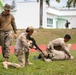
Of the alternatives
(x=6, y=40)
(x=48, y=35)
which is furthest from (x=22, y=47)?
(x=48, y=35)

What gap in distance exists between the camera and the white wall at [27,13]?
46.4 meters

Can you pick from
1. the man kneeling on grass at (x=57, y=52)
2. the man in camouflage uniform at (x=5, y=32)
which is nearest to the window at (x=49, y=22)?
the man kneeling on grass at (x=57, y=52)

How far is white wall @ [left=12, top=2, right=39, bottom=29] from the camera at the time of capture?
46422 mm

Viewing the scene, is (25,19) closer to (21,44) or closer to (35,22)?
(35,22)

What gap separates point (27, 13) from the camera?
4703 centimetres

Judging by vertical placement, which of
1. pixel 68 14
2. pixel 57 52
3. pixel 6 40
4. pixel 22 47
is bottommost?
pixel 68 14

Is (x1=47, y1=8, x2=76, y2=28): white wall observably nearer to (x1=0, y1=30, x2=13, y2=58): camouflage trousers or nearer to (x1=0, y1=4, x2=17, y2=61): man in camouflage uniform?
(x1=0, y1=4, x2=17, y2=61): man in camouflage uniform

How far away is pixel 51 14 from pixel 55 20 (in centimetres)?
335

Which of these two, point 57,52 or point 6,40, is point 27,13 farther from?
point 6,40

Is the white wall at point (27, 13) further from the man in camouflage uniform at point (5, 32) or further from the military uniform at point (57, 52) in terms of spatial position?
the man in camouflage uniform at point (5, 32)

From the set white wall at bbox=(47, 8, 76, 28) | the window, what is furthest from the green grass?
white wall at bbox=(47, 8, 76, 28)

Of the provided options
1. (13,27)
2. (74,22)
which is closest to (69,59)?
(13,27)

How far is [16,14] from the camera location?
155 feet

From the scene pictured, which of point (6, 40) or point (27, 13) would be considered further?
point (27, 13)
